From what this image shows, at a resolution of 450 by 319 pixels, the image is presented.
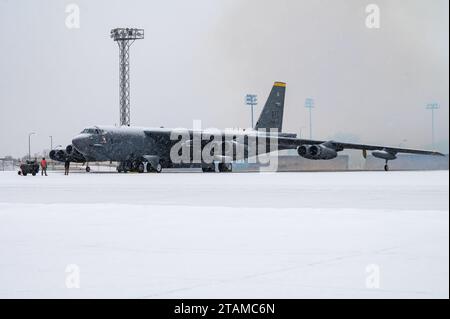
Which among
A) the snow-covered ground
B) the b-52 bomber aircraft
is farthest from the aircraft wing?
the snow-covered ground

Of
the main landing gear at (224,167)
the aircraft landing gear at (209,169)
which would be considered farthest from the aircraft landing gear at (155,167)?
the main landing gear at (224,167)

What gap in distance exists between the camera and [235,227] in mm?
12438

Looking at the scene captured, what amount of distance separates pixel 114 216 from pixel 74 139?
36.6 meters

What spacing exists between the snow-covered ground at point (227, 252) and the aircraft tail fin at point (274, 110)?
4678 centimetres

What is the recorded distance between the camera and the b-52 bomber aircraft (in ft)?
167

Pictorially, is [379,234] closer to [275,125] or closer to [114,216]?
[114,216]

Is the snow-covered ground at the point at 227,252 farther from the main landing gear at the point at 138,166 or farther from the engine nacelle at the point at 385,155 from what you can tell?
the engine nacelle at the point at 385,155

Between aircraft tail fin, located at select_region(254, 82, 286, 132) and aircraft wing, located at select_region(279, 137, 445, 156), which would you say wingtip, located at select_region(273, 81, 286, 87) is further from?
aircraft wing, located at select_region(279, 137, 445, 156)

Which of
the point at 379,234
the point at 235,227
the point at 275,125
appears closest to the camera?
the point at 379,234

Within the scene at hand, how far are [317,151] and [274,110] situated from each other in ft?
32.8

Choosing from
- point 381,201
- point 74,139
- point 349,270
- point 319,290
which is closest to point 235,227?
point 349,270

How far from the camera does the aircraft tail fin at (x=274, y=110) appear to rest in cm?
6347

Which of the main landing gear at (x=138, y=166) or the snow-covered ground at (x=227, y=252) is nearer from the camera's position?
the snow-covered ground at (x=227, y=252)
